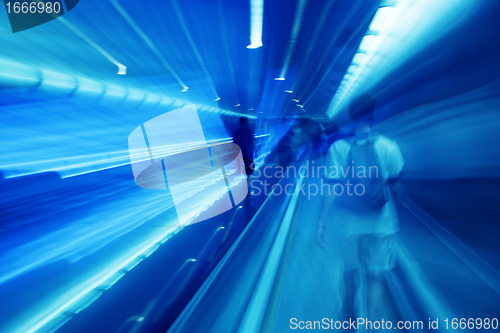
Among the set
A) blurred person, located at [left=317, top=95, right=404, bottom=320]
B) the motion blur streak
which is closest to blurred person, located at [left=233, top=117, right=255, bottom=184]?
the motion blur streak

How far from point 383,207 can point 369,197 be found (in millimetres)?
116

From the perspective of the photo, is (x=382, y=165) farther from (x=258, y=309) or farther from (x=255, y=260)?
(x=255, y=260)

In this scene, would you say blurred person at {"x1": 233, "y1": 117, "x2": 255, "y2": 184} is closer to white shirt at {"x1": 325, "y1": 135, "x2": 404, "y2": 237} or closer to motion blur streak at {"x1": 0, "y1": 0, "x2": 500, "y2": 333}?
motion blur streak at {"x1": 0, "y1": 0, "x2": 500, "y2": 333}

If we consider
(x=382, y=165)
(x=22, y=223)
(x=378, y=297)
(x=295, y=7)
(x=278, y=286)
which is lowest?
(x=278, y=286)

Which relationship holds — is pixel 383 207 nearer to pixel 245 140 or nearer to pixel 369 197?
pixel 369 197

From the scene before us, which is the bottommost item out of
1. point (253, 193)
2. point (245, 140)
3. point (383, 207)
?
point (253, 193)

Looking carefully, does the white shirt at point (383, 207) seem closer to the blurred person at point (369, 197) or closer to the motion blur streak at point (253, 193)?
the blurred person at point (369, 197)

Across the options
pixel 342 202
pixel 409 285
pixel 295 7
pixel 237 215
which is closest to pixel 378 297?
pixel 342 202

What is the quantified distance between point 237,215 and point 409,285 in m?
2.97

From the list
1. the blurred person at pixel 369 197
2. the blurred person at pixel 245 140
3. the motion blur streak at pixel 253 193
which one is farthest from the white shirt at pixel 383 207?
the blurred person at pixel 245 140

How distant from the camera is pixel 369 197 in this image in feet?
5.55

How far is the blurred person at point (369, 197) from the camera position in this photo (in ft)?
5.32

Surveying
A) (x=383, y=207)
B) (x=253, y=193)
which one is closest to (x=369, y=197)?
(x=383, y=207)

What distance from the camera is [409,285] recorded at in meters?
2.42
